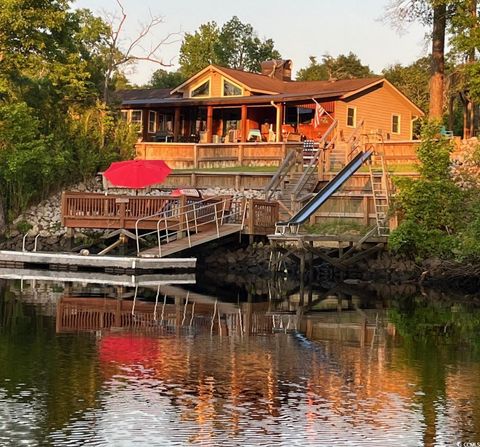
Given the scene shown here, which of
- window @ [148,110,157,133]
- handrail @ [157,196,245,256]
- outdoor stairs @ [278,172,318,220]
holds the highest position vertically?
window @ [148,110,157,133]

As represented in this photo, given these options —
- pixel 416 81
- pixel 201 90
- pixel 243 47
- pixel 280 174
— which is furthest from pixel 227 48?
pixel 280 174

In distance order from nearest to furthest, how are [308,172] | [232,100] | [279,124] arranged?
[308,172]
[279,124]
[232,100]

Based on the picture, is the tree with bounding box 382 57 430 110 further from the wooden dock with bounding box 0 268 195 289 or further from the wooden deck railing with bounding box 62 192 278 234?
the wooden dock with bounding box 0 268 195 289

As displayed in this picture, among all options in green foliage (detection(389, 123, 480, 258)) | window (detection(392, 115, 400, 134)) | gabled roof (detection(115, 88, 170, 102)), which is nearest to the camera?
green foliage (detection(389, 123, 480, 258))

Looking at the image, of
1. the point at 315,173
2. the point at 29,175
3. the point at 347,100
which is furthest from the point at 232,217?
the point at 347,100

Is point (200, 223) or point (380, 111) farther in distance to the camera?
point (380, 111)

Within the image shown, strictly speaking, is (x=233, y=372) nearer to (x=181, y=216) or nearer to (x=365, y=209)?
(x=181, y=216)

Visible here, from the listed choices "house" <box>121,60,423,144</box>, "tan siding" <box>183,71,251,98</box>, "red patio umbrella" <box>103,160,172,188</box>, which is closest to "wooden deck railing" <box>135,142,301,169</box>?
"house" <box>121,60,423,144</box>

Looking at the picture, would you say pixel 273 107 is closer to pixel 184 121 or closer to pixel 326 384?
pixel 184 121

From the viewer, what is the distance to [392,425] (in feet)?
41.0

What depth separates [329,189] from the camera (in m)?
34.8

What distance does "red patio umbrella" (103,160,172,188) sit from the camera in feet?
117

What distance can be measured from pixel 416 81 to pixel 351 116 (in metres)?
25.9

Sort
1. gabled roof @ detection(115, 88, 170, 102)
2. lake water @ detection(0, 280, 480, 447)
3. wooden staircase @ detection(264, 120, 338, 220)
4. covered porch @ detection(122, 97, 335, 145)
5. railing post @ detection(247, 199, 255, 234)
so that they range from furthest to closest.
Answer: gabled roof @ detection(115, 88, 170, 102) → covered porch @ detection(122, 97, 335, 145) → wooden staircase @ detection(264, 120, 338, 220) → railing post @ detection(247, 199, 255, 234) → lake water @ detection(0, 280, 480, 447)
